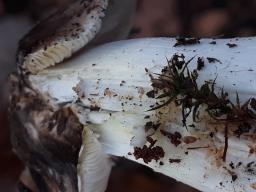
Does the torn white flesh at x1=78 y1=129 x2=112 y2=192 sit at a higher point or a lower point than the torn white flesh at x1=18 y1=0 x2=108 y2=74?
lower

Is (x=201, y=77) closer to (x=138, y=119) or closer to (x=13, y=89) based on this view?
(x=138, y=119)

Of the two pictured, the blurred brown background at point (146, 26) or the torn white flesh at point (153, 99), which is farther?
the blurred brown background at point (146, 26)

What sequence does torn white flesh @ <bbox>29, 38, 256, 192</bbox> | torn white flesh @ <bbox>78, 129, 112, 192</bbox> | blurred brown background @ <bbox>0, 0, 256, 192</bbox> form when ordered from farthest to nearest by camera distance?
blurred brown background @ <bbox>0, 0, 256, 192</bbox> → torn white flesh @ <bbox>78, 129, 112, 192</bbox> → torn white flesh @ <bbox>29, 38, 256, 192</bbox>

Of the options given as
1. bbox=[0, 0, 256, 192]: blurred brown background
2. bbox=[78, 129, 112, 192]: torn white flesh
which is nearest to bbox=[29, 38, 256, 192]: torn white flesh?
bbox=[78, 129, 112, 192]: torn white flesh

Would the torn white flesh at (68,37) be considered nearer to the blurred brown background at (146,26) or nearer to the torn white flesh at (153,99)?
the torn white flesh at (153,99)

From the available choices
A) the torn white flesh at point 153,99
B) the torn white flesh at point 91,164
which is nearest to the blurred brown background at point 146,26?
the torn white flesh at point 91,164

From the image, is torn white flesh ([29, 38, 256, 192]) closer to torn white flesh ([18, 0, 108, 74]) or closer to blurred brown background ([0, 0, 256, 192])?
torn white flesh ([18, 0, 108, 74])

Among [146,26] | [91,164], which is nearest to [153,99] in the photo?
[91,164]
